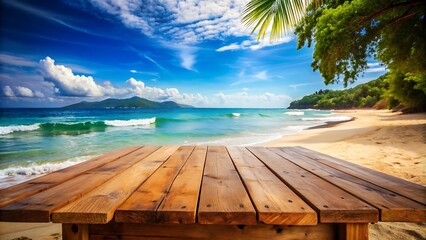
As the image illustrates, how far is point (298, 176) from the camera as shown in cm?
159

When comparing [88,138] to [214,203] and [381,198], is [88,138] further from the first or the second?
[381,198]

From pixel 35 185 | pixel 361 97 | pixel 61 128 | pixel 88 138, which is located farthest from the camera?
pixel 361 97

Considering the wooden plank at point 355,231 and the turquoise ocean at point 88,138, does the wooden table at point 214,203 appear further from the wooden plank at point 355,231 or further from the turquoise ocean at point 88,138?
the turquoise ocean at point 88,138

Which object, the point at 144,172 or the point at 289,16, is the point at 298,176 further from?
the point at 289,16

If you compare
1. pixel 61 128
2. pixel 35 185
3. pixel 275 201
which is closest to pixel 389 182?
pixel 275 201

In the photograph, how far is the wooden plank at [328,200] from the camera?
99cm

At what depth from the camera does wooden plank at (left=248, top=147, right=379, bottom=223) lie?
39.1 inches

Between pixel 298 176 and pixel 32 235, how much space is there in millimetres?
3300

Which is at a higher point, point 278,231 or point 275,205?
point 275,205

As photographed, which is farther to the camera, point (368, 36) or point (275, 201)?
point (368, 36)

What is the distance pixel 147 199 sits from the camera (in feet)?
3.73

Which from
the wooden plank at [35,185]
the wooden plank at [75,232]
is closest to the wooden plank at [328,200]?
the wooden plank at [75,232]

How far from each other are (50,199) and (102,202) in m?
0.30

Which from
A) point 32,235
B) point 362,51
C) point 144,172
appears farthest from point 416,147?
point 32,235
